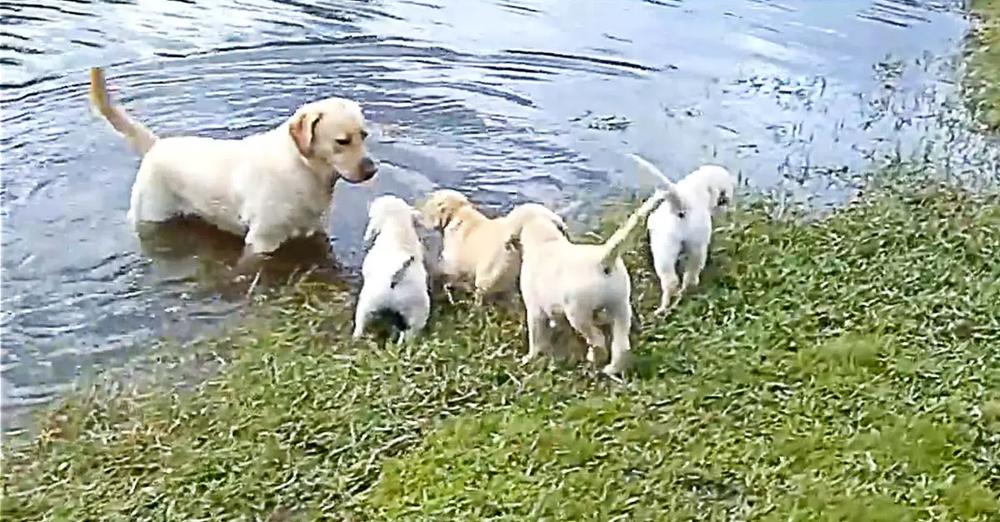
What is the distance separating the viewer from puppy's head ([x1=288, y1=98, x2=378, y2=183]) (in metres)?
6.31

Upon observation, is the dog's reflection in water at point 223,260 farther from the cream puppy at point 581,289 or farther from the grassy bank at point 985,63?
the grassy bank at point 985,63

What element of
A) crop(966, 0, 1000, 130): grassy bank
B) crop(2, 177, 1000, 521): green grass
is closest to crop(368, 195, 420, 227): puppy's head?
crop(2, 177, 1000, 521): green grass

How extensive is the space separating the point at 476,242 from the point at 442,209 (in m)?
0.39

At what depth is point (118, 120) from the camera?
679 centimetres

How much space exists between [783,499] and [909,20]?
6961mm

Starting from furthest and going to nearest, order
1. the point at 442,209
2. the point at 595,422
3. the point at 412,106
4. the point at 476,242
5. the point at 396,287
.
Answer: the point at 412,106, the point at 442,209, the point at 476,242, the point at 396,287, the point at 595,422

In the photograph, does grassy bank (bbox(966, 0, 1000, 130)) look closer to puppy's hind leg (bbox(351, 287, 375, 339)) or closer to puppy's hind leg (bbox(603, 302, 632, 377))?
puppy's hind leg (bbox(603, 302, 632, 377))

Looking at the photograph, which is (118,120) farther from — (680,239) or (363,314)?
(680,239)

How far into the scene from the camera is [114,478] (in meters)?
4.33

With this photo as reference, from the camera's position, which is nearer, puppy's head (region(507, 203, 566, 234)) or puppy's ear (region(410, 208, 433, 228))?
puppy's head (region(507, 203, 566, 234))

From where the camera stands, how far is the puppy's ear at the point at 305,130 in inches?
248

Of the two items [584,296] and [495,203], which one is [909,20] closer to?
→ [495,203]

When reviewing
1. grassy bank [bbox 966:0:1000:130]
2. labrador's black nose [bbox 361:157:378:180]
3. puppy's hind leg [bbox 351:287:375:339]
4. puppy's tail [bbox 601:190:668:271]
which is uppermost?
puppy's tail [bbox 601:190:668:271]

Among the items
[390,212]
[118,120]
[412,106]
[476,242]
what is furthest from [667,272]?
[412,106]
